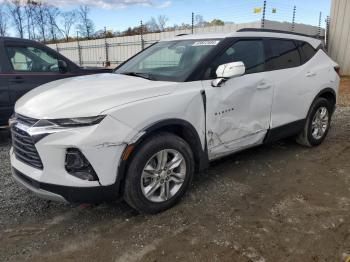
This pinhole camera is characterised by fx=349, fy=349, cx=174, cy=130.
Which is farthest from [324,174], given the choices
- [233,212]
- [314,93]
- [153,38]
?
[153,38]

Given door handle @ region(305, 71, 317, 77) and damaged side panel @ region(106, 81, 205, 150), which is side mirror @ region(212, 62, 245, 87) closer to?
damaged side panel @ region(106, 81, 205, 150)

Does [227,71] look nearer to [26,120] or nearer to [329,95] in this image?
[26,120]

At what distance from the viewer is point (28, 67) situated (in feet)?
19.5

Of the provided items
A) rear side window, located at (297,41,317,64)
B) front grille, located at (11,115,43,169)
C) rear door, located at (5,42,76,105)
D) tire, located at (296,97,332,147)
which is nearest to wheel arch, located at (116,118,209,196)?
front grille, located at (11,115,43,169)

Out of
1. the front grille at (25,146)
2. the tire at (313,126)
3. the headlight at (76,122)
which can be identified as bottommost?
the tire at (313,126)

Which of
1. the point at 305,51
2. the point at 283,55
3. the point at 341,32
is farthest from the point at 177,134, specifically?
the point at 341,32

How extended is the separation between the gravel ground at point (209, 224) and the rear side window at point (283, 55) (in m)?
1.42

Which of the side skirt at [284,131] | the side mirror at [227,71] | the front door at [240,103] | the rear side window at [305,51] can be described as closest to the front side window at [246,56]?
the front door at [240,103]

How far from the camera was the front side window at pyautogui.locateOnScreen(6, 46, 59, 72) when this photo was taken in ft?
18.9

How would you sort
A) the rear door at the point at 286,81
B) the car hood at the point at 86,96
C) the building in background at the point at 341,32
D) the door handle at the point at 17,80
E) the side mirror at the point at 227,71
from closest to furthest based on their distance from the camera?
the car hood at the point at 86,96 < the side mirror at the point at 227,71 < the rear door at the point at 286,81 < the door handle at the point at 17,80 < the building in background at the point at 341,32

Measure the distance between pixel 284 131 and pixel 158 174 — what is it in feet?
7.34

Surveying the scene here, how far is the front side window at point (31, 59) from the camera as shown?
5.76 meters

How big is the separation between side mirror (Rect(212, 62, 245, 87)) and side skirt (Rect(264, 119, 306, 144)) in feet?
3.94

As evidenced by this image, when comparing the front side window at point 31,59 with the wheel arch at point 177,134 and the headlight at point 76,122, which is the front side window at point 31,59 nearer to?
the headlight at point 76,122
